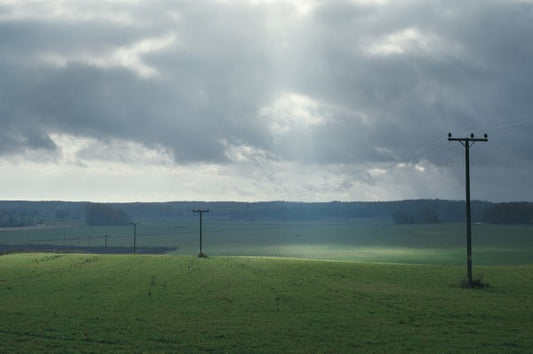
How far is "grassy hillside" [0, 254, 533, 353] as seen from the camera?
2575cm

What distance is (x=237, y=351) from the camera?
957 inches

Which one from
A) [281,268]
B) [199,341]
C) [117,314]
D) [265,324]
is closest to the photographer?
[199,341]

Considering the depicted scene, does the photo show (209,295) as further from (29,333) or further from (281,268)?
(281,268)

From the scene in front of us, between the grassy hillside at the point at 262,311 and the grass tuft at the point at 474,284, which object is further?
the grass tuft at the point at 474,284

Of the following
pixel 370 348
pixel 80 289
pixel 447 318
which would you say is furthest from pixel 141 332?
pixel 80 289

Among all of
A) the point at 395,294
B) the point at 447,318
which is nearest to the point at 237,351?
the point at 447,318

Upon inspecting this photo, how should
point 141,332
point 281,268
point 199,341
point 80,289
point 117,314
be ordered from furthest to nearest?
point 281,268, point 80,289, point 117,314, point 141,332, point 199,341

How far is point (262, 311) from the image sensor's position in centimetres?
3431

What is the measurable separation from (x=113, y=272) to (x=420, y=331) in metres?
37.2

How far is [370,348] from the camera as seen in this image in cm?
2497

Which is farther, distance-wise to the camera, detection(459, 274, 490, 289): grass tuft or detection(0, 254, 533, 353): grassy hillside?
detection(459, 274, 490, 289): grass tuft

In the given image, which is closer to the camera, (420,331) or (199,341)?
(199,341)

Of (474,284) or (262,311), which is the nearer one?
(262,311)

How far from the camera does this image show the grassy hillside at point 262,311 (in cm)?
2575
